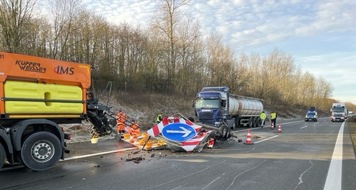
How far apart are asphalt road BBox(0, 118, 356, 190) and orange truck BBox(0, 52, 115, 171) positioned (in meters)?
0.47

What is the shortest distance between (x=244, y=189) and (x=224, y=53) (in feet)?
187

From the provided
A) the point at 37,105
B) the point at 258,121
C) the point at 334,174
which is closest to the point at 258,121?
the point at 258,121

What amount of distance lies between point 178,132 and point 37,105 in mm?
5271

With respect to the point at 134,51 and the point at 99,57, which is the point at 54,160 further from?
the point at 134,51

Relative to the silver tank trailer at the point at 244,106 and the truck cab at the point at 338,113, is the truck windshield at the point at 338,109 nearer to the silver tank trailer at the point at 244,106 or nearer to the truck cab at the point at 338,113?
the truck cab at the point at 338,113

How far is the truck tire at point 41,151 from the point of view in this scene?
8.45 meters

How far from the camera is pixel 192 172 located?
8.56m

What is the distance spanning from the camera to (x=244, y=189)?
22.3 ft

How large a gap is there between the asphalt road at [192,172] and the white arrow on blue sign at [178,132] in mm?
611

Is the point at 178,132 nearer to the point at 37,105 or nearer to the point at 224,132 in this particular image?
the point at 224,132

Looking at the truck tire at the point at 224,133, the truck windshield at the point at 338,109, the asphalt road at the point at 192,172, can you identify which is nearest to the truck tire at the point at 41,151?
the asphalt road at the point at 192,172

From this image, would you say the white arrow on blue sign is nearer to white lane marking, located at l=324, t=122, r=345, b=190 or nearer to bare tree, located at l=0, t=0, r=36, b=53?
white lane marking, located at l=324, t=122, r=345, b=190

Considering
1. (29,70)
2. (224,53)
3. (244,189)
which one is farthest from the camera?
(224,53)

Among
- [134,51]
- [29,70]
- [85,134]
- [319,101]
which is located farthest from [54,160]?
[319,101]
